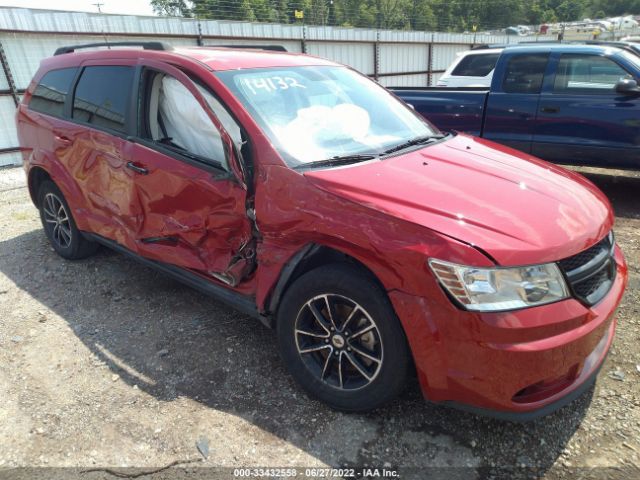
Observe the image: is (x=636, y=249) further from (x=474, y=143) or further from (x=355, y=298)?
(x=355, y=298)

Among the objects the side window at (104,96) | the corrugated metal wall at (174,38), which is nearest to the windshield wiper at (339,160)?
the side window at (104,96)

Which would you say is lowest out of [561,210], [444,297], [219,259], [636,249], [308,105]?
[636,249]

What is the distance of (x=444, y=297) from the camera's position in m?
1.97

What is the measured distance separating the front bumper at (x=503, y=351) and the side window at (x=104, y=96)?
2.53 m

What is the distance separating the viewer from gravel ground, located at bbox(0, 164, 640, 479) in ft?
7.30

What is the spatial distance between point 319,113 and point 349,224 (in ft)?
3.40

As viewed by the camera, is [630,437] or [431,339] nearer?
[431,339]

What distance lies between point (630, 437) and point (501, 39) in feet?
94.5

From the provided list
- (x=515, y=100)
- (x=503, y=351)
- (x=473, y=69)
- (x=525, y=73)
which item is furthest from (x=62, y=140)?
(x=473, y=69)

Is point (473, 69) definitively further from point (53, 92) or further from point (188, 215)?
point (188, 215)

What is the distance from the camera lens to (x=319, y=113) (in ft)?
9.55

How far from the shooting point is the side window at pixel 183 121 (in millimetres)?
2777

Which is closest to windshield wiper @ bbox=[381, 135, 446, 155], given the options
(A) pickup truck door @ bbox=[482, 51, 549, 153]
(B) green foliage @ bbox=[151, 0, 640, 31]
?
(A) pickup truck door @ bbox=[482, 51, 549, 153]

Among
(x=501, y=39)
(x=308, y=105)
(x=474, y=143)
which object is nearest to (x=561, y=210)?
(x=474, y=143)
